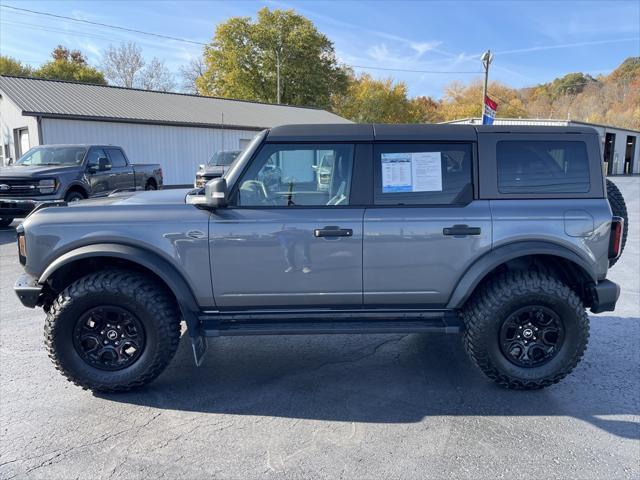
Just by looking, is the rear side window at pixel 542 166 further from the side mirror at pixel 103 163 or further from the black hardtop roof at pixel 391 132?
the side mirror at pixel 103 163

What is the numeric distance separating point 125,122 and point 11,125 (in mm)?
4402

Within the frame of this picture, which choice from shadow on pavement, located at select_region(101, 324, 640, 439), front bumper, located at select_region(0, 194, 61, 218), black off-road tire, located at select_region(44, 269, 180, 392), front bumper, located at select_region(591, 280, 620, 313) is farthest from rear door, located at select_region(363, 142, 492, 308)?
front bumper, located at select_region(0, 194, 61, 218)

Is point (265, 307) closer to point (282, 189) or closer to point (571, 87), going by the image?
point (282, 189)

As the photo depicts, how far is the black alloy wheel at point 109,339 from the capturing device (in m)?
3.57

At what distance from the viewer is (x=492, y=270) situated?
357cm

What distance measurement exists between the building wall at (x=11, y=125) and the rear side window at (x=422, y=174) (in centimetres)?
1876

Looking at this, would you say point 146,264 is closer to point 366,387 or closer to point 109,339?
point 109,339

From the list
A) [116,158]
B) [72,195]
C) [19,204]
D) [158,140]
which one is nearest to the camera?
[19,204]

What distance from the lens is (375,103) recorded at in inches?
2152

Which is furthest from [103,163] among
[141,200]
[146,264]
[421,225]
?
[421,225]

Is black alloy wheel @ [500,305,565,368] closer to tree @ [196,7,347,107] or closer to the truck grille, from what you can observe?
the truck grille

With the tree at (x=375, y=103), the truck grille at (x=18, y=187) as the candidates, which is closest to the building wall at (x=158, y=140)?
the truck grille at (x=18, y=187)

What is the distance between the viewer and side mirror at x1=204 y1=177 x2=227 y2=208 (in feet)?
11.2

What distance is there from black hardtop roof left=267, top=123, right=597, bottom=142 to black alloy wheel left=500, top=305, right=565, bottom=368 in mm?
1422
